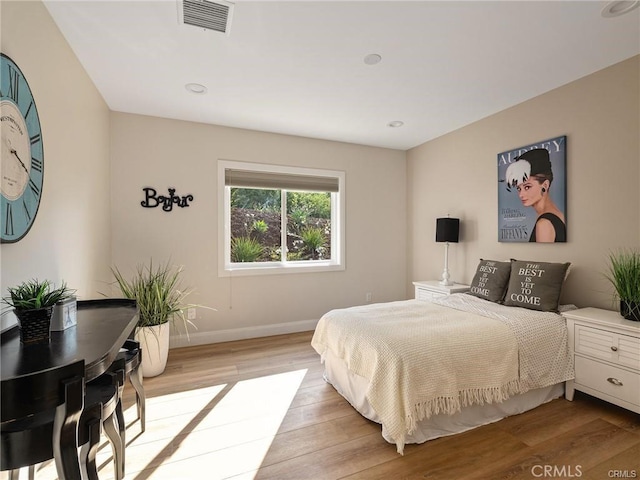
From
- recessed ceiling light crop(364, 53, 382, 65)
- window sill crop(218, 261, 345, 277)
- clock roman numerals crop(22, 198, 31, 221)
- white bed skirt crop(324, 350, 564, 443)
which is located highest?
recessed ceiling light crop(364, 53, 382, 65)

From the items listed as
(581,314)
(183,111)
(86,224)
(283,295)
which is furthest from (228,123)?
(581,314)

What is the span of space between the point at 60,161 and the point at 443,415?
2.96 m

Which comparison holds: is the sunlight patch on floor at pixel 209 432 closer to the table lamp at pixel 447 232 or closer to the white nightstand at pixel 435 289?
the white nightstand at pixel 435 289

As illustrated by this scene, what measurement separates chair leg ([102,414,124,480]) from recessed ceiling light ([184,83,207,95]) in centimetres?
253

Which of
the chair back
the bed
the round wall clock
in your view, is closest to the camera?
the chair back

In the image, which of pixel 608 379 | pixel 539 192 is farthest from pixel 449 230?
pixel 608 379

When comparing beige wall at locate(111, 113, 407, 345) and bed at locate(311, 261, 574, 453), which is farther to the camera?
beige wall at locate(111, 113, 407, 345)

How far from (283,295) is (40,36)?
3.12m

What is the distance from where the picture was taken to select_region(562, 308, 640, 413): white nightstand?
199 centimetres

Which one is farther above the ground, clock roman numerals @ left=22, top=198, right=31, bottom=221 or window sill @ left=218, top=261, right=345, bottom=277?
clock roman numerals @ left=22, top=198, right=31, bottom=221

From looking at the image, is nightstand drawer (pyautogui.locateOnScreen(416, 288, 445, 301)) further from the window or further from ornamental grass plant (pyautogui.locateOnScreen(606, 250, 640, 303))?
ornamental grass plant (pyautogui.locateOnScreen(606, 250, 640, 303))

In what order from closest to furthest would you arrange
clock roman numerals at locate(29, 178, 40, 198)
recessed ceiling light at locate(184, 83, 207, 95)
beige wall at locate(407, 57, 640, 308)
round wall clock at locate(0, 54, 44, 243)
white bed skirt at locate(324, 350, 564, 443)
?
round wall clock at locate(0, 54, 44, 243), clock roman numerals at locate(29, 178, 40, 198), white bed skirt at locate(324, 350, 564, 443), beige wall at locate(407, 57, 640, 308), recessed ceiling light at locate(184, 83, 207, 95)

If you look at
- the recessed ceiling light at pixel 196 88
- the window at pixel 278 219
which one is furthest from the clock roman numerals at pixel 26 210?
the window at pixel 278 219

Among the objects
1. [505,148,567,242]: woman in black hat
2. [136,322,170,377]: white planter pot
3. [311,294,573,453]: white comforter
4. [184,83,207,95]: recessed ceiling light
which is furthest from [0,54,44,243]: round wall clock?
[505,148,567,242]: woman in black hat
